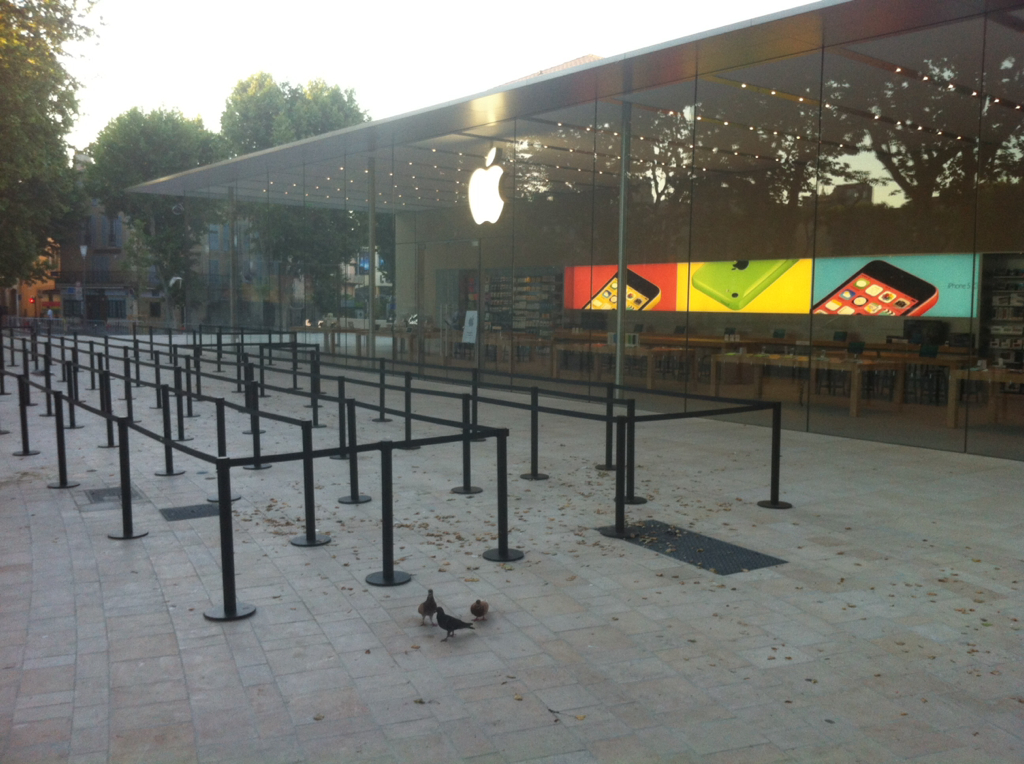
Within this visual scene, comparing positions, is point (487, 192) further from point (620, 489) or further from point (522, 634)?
point (522, 634)

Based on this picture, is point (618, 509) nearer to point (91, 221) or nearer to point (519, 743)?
point (519, 743)

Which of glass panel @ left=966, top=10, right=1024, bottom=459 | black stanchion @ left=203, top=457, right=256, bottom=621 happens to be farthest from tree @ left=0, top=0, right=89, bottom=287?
glass panel @ left=966, top=10, right=1024, bottom=459

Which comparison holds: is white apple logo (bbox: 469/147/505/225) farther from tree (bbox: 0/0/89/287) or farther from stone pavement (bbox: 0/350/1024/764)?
stone pavement (bbox: 0/350/1024/764)

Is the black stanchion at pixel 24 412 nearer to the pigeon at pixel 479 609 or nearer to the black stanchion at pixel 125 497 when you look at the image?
the black stanchion at pixel 125 497

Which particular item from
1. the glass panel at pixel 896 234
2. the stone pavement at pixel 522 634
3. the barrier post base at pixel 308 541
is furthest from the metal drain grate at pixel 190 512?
the glass panel at pixel 896 234

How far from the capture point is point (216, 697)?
13.1 ft

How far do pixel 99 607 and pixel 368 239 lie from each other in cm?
1607

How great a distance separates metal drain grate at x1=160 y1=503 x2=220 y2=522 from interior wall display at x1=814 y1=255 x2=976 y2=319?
890 centimetres

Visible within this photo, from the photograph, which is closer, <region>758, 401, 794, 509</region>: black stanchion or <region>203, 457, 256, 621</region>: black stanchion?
<region>203, 457, 256, 621</region>: black stanchion

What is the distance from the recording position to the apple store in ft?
34.5

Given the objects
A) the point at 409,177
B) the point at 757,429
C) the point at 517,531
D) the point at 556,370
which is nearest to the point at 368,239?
the point at 409,177

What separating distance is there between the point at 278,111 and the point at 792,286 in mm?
37099

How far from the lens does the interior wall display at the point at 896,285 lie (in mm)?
10812

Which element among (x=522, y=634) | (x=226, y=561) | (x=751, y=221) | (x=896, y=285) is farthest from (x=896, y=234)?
(x=226, y=561)
